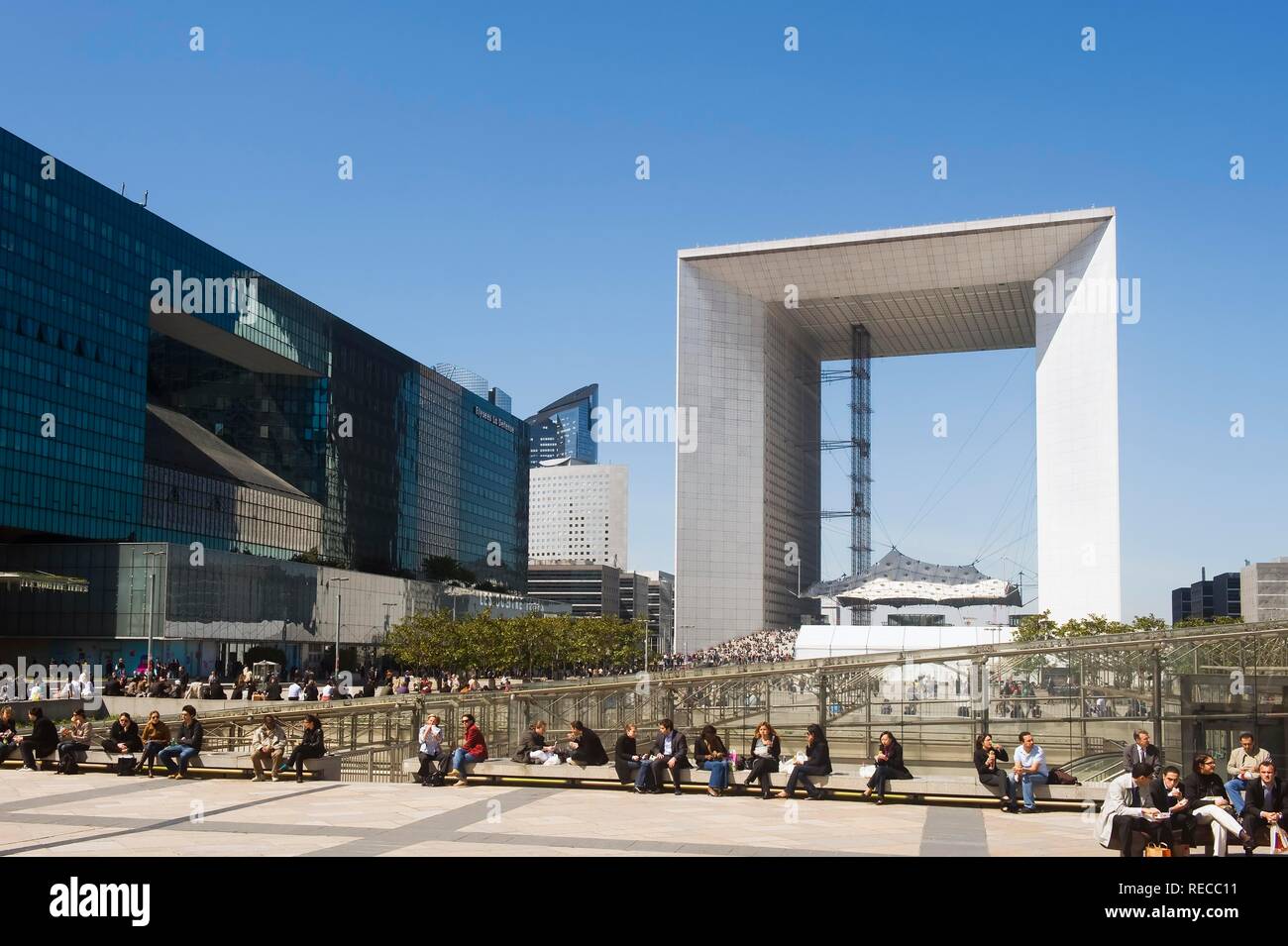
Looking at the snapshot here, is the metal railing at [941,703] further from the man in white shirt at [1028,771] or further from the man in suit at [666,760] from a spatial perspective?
the man in white shirt at [1028,771]

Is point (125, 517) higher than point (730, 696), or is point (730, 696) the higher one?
point (125, 517)

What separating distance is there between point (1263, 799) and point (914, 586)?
4312 inches

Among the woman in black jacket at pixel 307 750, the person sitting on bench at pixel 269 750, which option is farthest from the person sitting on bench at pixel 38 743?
the woman in black jacket at pixel 307 750

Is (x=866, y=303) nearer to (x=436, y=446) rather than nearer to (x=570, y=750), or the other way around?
(x=436, y=446)

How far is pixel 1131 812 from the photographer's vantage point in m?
14.1

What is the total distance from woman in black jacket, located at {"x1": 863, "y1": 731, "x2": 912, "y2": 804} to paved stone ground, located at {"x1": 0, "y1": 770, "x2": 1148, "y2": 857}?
0.34 m

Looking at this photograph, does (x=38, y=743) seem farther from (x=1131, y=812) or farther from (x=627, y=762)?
(x=1131, y=812)

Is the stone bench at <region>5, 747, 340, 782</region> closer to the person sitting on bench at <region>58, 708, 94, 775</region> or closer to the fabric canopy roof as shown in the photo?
the person sitting on bench at <region>58, 708, 94, 775</region>

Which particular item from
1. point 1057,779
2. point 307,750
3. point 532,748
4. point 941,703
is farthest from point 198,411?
point 1057,779

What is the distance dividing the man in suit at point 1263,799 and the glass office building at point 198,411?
3068 inches

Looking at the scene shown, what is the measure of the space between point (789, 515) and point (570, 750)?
10676 centimetres

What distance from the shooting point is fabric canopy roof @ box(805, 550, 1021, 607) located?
403 ft
